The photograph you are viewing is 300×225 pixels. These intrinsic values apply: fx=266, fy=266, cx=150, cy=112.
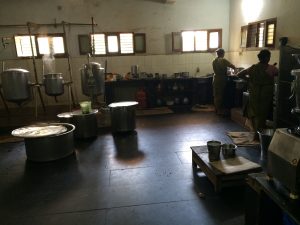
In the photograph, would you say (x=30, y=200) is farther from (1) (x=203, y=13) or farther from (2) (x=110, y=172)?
(1) (x=203, y=13)

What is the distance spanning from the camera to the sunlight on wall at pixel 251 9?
5.51 metres

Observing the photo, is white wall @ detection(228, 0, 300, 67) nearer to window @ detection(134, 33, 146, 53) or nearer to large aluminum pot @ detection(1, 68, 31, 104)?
window @ detection(134, 33, 146, 53)

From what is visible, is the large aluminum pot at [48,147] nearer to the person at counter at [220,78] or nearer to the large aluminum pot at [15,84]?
the large aluminum pot at [15,84]

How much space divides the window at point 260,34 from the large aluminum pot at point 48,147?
407 cm

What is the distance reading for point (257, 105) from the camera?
13.2ft

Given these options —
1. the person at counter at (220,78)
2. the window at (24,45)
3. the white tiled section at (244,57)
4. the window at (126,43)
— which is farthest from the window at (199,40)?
the window at (24,45)

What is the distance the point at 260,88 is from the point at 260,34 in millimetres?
2086

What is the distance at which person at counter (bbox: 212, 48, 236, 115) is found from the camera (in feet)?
18.9

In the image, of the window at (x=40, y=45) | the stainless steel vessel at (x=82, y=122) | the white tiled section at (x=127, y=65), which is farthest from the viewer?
the white tiled section at (x=127, y=65)

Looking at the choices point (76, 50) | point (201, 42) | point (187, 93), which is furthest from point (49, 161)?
point (201, 42)

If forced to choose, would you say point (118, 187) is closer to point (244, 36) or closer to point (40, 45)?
point (244, 36)

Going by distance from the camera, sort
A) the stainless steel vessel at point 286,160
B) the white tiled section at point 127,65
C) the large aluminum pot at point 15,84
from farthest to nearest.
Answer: the white tiled section at point 127,65
the large aluminum pot at point 15,84
the stainless steel vessel at point 286,160

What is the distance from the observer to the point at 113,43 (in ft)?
23.0

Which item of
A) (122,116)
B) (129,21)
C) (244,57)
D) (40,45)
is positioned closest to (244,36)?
(244,57)
